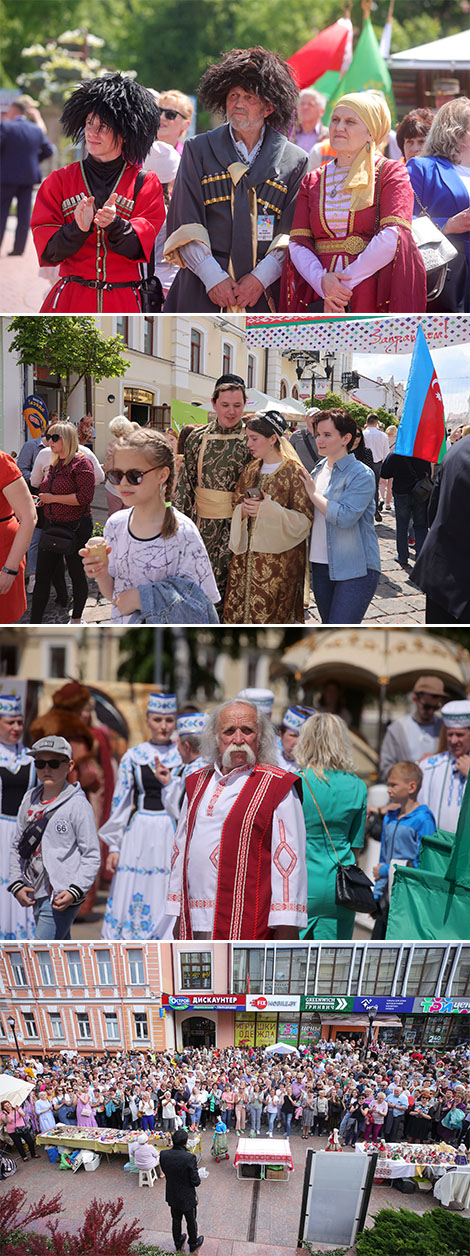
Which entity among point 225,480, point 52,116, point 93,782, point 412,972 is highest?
point 52,116

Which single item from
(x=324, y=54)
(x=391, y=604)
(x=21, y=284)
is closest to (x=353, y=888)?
(x=391, y=604)

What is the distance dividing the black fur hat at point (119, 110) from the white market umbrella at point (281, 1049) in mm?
3478

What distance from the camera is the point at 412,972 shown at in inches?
148

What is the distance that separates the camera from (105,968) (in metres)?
3.78

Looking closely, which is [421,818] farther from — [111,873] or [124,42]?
[124,42]

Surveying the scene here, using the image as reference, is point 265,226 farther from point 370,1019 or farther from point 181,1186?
A: point 181,1186

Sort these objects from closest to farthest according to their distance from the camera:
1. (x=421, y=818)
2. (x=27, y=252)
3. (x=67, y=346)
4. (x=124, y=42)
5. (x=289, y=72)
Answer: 1. (x=67, y=346)
2. (x=421, y=818)
3. (x=289, y=72)
4. (x=27, y=252)
5. (x=124, y=42)

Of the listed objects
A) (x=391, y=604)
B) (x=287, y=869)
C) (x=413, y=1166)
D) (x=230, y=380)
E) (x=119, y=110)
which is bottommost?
(x=413, y=1166)

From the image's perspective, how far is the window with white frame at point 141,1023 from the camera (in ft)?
12.3

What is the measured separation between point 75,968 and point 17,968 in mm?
219

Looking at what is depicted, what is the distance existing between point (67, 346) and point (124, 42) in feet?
38.6

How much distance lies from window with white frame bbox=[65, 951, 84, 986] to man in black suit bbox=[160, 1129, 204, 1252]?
61 cm

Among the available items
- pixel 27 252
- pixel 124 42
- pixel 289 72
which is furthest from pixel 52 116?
pixel 289 72

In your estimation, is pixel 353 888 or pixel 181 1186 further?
pixel 353 888
